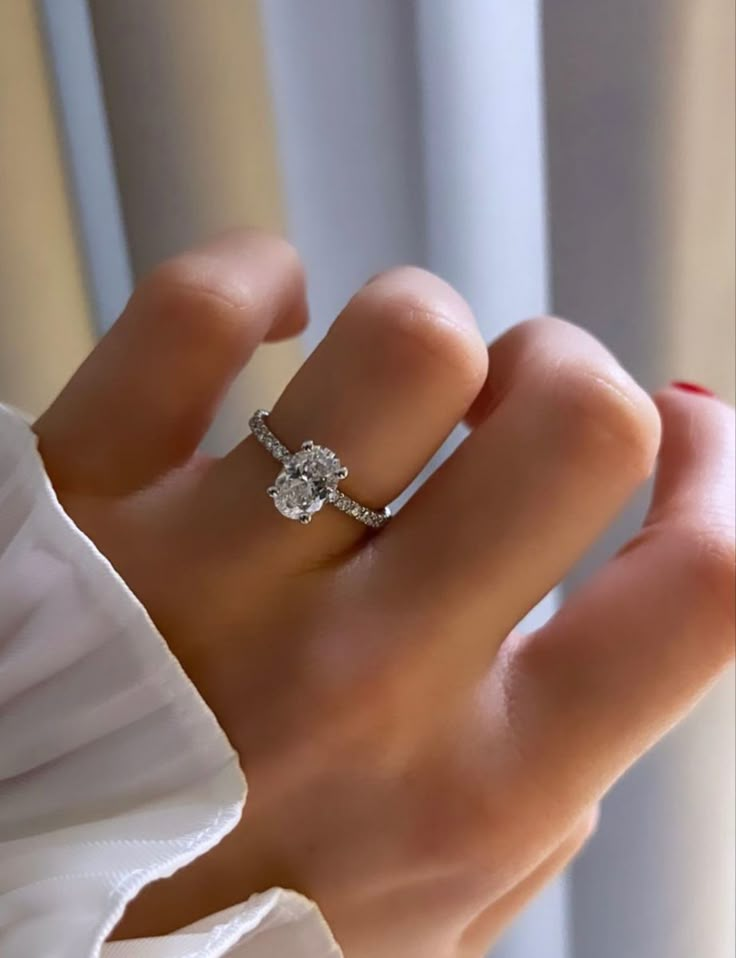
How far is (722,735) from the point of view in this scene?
0.59 meters

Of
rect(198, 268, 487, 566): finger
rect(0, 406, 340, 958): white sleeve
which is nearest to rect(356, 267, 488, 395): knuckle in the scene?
rect(198, 268, 487, 566): finger

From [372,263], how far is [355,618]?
0.77 feet

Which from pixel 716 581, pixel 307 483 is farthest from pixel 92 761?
pixel 716 581

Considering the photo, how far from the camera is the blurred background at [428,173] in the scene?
50 cm

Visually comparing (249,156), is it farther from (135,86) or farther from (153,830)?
(153,830)

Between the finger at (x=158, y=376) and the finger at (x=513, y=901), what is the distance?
214mm

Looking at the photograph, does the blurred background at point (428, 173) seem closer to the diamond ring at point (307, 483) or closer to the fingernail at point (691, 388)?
the fingernail at point (691, 388)

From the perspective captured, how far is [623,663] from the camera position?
1.29 feet

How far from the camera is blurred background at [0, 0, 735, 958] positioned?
0.50m

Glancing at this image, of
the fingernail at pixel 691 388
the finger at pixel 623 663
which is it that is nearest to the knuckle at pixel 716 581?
the finger at pixel 623 663

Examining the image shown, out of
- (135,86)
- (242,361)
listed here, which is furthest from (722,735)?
(135,86)

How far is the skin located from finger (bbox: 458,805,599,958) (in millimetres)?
47

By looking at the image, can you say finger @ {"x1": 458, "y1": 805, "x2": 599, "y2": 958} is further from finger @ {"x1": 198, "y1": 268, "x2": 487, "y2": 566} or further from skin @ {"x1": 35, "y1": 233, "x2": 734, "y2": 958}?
finger @ {"x1": 198, "y1": 268, "x2": 487, "y2": 566}

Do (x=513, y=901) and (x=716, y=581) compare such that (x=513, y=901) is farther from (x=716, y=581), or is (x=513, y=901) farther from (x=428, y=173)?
(x=428, y=173)
